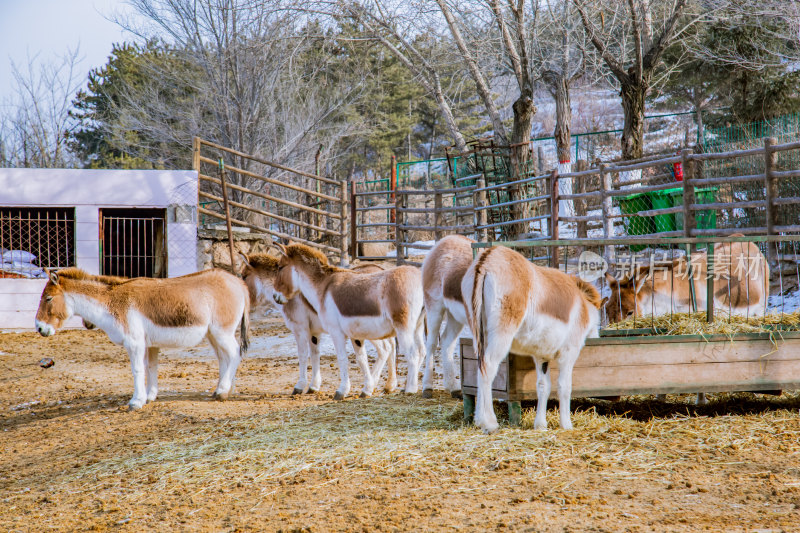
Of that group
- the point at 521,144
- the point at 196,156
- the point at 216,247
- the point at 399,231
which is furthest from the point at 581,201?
the point at 196,156

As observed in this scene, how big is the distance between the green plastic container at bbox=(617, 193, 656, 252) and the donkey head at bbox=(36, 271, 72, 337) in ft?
35.9

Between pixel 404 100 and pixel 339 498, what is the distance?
37.1 meters

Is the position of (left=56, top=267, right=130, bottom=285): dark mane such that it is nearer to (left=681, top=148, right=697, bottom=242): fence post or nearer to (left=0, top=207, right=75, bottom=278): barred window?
(left=0, top=207, right=75, bottom=278): barred window

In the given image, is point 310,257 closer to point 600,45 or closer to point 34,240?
point 600,45

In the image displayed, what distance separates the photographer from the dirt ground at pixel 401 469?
12.6 ft

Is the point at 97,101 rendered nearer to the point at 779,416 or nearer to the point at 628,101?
the point at 628,101

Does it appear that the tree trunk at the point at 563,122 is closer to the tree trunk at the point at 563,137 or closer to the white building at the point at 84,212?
the tree trunk at the point at 563,137

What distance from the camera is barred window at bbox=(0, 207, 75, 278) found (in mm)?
16188

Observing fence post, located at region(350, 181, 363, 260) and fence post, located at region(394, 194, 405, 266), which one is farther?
fence post, located at region(350, 181, 363, 260)

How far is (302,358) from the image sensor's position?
9.11 meters

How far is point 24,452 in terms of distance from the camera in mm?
6441

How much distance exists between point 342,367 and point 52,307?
136 inches

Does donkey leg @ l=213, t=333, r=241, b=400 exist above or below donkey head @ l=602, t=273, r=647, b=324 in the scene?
below

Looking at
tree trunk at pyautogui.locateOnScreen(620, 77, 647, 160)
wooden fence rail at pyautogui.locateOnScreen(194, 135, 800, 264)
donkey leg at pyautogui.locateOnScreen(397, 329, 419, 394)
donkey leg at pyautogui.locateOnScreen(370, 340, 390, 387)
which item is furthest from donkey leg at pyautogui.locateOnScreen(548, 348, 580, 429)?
tree trunk at pyautogui.locateOnScreen(620, 77, 647, 160)
